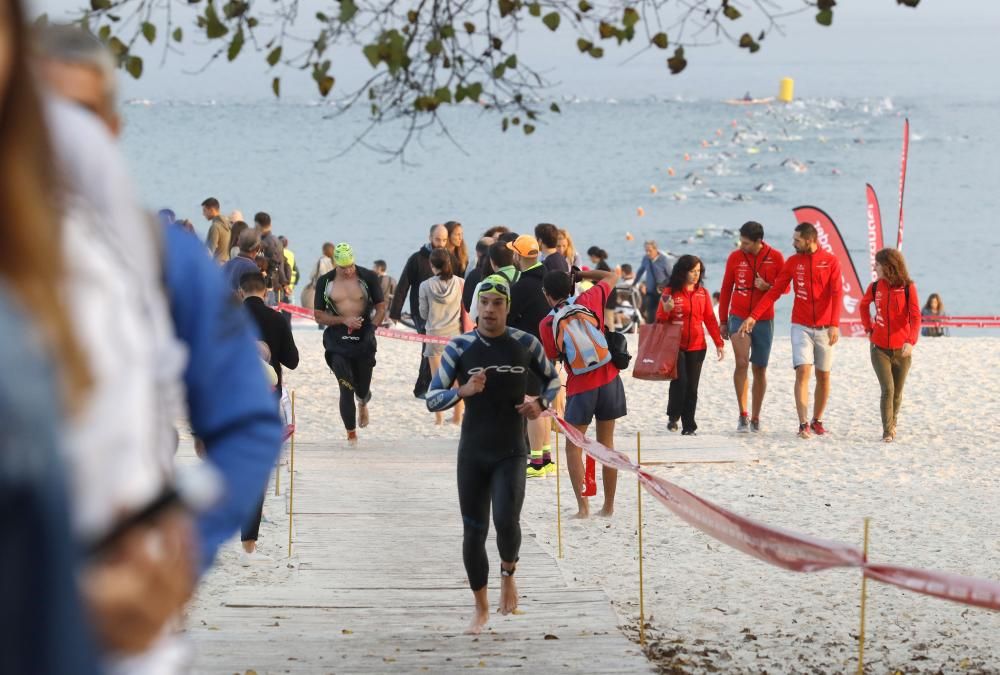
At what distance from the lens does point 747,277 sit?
47.1 feet

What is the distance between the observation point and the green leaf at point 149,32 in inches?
246

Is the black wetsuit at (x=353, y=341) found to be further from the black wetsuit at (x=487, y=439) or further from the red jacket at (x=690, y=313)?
the black wetsuit at (x=487, y=439)

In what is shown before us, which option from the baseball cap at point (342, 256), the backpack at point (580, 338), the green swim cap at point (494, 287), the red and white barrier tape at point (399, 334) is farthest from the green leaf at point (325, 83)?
the baseball cap at point (342, 256)

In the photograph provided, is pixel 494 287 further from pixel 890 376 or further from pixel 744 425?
pixel 744 425

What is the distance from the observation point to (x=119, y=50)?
6.60 meters

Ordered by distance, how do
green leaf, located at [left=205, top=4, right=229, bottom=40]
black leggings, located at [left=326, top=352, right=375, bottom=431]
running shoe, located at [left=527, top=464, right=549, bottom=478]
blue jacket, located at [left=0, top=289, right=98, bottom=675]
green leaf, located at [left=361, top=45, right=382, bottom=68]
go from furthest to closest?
black leggings, located at [left=326, top=352, right=375, bottom=431]
running shoe, located at [left=527, top=464, right=549, bottom=478]
green leaf, located at [left=205, top=4, right=229, bottom=40]
green leaf, located at [left=361, top=45, right=382, bottom=68]
blue jacket, located at [left=0, top=289, right=98, bottom=675]

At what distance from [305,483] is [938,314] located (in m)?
16.7

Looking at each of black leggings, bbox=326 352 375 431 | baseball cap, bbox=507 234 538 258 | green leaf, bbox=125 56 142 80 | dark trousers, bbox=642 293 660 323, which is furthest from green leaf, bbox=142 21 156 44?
dark trousers, bbox=642 293 660 323

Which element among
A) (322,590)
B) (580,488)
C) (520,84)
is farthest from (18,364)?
(580,488)

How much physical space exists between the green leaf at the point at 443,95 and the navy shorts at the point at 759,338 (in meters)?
8.05

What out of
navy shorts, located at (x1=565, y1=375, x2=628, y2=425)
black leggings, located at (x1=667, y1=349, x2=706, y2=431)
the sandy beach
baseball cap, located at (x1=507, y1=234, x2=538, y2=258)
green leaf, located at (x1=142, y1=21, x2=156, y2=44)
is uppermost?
green leaf, located at (x1=142, y1=21, x2=156, y2=44)

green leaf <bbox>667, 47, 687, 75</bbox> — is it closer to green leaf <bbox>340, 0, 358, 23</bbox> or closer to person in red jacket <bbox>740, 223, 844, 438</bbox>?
green leaf <bbox>340, 0, 358, 23</bbox>

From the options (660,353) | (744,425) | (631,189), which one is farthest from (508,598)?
(631,189)

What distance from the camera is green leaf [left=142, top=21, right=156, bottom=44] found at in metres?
6.25
